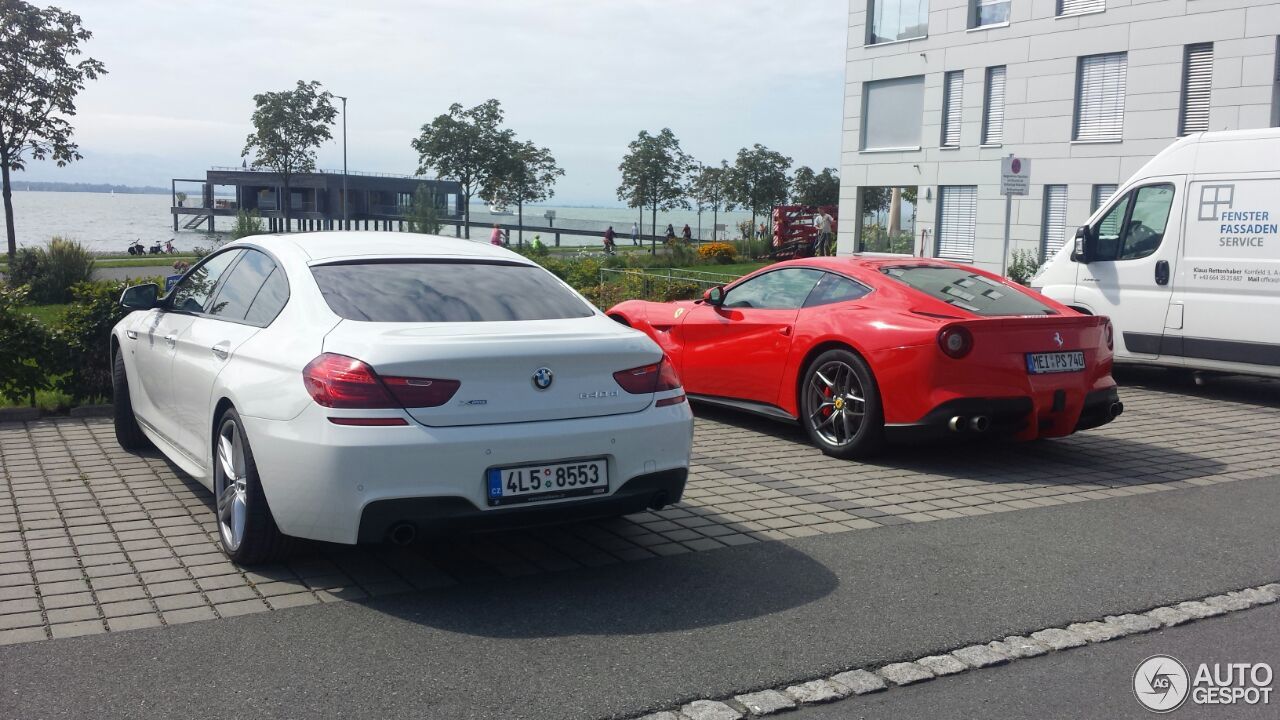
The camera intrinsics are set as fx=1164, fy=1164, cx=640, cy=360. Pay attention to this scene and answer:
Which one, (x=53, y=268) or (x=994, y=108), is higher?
(x=994, y=108)

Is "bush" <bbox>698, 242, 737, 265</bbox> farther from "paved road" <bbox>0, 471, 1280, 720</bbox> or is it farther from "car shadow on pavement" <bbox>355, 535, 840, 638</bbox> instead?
"car shadow on pavement" <bbox>355, 535, 840, 638</bbox>

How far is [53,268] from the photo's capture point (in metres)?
28.7

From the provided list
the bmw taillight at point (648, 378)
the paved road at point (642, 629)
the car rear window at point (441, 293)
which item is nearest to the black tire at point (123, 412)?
the car rear window at point (441, 293)

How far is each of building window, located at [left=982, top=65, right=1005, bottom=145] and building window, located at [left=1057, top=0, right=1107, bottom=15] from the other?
7.36 feet

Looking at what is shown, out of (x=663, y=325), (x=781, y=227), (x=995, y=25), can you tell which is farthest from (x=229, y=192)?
(x=663, y=325)

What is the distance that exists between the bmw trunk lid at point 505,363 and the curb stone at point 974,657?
153cm

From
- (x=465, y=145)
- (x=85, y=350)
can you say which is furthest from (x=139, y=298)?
(x=465, y=145)

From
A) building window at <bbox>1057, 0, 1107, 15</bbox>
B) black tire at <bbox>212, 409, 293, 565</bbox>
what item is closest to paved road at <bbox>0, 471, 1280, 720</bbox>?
black tire at <bbox>212, 409, 293, 565</bbox>

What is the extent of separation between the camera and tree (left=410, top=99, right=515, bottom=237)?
A: 187 feet

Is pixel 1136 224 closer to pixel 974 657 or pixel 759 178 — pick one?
pixel 974 657

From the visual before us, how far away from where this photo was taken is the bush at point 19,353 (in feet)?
Answer: 30.9

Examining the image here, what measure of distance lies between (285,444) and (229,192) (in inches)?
4640

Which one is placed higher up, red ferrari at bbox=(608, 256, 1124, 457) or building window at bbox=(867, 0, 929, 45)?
building window at bbox=(867, 0, 929, 45)

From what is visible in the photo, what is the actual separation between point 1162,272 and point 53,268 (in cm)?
2621
